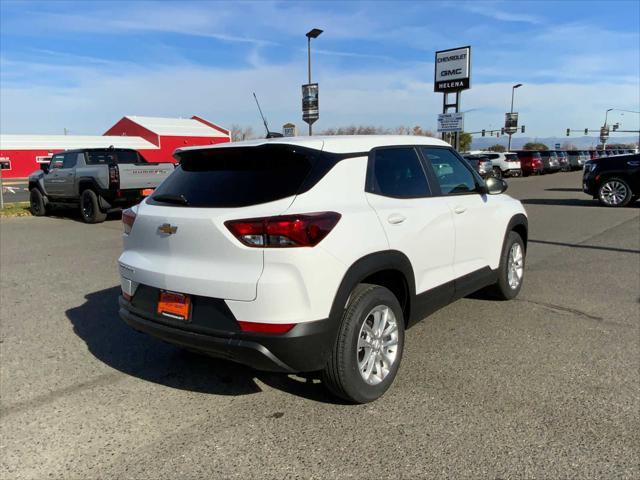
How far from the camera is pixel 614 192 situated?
14.4 m

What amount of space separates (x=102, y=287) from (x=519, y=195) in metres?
16.4

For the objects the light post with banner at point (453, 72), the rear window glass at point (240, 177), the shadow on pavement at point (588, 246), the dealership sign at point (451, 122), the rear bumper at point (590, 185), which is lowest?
the shadow on pavement at point (588, 246)

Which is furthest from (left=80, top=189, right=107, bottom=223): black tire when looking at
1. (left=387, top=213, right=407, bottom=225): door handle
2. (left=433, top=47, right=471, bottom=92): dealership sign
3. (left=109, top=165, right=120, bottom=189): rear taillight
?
(left=433, top=47, right=471, bottom=92): dealership sign

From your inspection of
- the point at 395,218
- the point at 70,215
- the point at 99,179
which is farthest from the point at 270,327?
the point at 70,215

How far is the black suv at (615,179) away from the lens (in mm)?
13953

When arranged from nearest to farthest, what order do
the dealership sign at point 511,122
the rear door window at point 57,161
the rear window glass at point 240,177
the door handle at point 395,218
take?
the rear window glass at point 240,177 → the door handle at point 395,218 → the rear door window at point 57,161 → the dealership sign at point 511,122

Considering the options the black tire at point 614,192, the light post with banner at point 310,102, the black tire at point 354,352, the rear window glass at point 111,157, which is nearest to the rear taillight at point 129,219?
the black tire at point 354,352

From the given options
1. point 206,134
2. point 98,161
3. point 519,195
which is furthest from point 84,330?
point 206,134

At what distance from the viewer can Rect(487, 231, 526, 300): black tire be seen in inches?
199

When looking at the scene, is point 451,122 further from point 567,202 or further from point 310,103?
point 567,202

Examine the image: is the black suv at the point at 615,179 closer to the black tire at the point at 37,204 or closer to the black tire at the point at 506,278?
the black tire at the point at 506,278

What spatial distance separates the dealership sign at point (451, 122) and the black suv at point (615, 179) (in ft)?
35.7

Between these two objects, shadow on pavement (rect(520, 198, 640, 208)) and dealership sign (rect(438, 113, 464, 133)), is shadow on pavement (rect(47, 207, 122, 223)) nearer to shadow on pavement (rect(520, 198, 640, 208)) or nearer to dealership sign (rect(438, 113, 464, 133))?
shadow on pavement (rect(520, 198, 640, 208))

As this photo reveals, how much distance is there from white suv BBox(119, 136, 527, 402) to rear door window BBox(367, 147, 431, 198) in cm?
1
